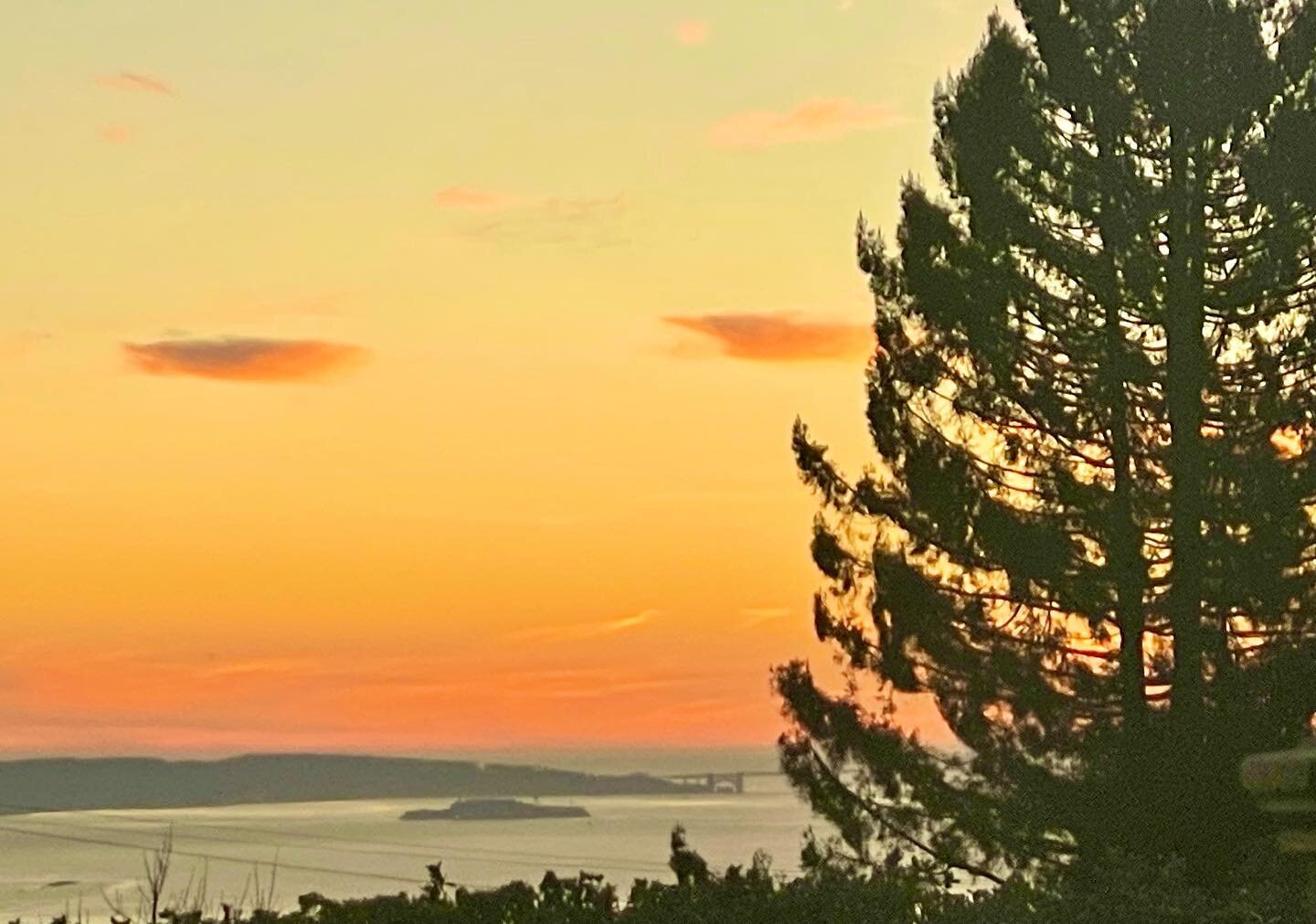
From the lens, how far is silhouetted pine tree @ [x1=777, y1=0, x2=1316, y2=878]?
2006cm

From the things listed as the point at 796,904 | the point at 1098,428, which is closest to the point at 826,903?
the point at 796,904

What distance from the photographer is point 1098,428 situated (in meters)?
21.0

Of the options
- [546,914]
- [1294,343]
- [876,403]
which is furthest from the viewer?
[876,403]

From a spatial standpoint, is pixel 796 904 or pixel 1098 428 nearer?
pixel 796 904

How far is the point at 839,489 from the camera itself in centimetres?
2297

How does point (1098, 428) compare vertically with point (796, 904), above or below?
above

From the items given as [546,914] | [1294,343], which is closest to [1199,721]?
[1294,343]

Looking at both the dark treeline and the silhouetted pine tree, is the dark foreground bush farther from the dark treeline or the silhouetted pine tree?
the silhouetted pine tree

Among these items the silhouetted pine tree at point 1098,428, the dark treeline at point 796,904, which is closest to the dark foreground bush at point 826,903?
the dark treeline at point 796,904

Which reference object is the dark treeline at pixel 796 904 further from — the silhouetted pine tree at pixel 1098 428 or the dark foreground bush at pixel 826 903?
the silhouetted pine tree at pixel 1098 428

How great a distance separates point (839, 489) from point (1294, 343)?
5.15 meters

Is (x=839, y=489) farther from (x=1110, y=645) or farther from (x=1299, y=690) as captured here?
(x=1299, y=690)

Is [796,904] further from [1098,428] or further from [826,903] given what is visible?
[1098,428]

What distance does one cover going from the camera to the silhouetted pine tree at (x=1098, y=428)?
2006 cm
